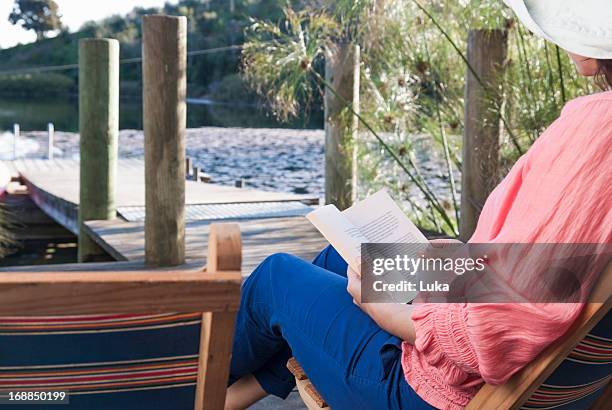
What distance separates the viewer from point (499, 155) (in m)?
4.10

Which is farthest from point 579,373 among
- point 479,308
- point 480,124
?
point 480,124

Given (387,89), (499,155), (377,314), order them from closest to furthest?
(377,314) → (499,155) → (387,89)

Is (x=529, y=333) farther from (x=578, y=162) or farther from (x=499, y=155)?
(x=499, y=155)

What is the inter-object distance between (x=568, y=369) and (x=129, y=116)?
105 ft

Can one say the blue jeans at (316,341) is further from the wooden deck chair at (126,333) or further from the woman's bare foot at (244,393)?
the wooden deck chair at (126,333)

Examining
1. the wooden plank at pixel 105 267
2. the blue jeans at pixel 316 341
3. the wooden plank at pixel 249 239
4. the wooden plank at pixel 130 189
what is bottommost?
the wooden plank at pixel 130 189

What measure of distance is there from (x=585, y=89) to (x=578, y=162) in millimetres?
3064

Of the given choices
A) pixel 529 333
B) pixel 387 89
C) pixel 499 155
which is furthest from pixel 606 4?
pixel 387 89

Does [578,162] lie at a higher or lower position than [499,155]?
higher

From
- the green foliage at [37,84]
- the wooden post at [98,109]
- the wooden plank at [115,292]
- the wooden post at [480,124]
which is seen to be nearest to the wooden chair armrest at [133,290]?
the wooden plank at [115,292]

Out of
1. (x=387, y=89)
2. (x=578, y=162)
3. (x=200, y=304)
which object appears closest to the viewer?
(x=200, y=304)

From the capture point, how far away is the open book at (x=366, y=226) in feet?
5.08

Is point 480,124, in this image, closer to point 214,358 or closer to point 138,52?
point 214,358

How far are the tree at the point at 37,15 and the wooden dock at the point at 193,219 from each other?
91.1 ft
